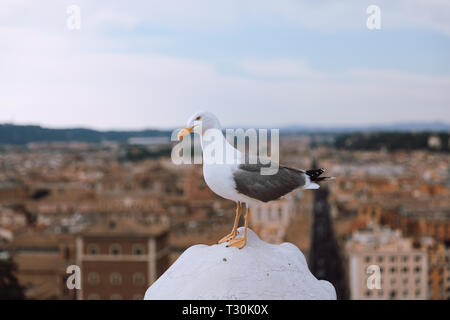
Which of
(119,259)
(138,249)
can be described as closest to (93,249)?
(119,259)

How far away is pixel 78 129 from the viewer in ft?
43.5

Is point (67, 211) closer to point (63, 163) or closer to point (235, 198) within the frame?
point (63, 163)

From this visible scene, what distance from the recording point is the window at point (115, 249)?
803 inches

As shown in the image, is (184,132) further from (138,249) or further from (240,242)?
(138,249)

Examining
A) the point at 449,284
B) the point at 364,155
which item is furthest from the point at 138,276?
the point at 364,155

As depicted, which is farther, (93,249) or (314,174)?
(93,249)

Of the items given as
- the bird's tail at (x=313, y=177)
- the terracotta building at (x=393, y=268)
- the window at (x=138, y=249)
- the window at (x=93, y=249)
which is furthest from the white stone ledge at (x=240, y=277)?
the terracotta building at (x=393, y=268)

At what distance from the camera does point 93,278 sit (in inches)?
789

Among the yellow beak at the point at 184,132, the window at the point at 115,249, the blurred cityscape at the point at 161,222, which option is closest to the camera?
the yellow beak at the point at 184,132

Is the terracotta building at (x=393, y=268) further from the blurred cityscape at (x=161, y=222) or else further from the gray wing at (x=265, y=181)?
the gray wing at (x=265, y=181)

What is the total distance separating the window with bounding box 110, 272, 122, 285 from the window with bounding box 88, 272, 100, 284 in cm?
45

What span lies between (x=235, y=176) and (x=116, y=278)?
18.3m

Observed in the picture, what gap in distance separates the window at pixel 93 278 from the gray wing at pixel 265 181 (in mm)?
18316

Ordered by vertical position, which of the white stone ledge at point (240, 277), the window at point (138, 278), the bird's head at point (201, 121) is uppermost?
the bird's head at point (201, 121)
